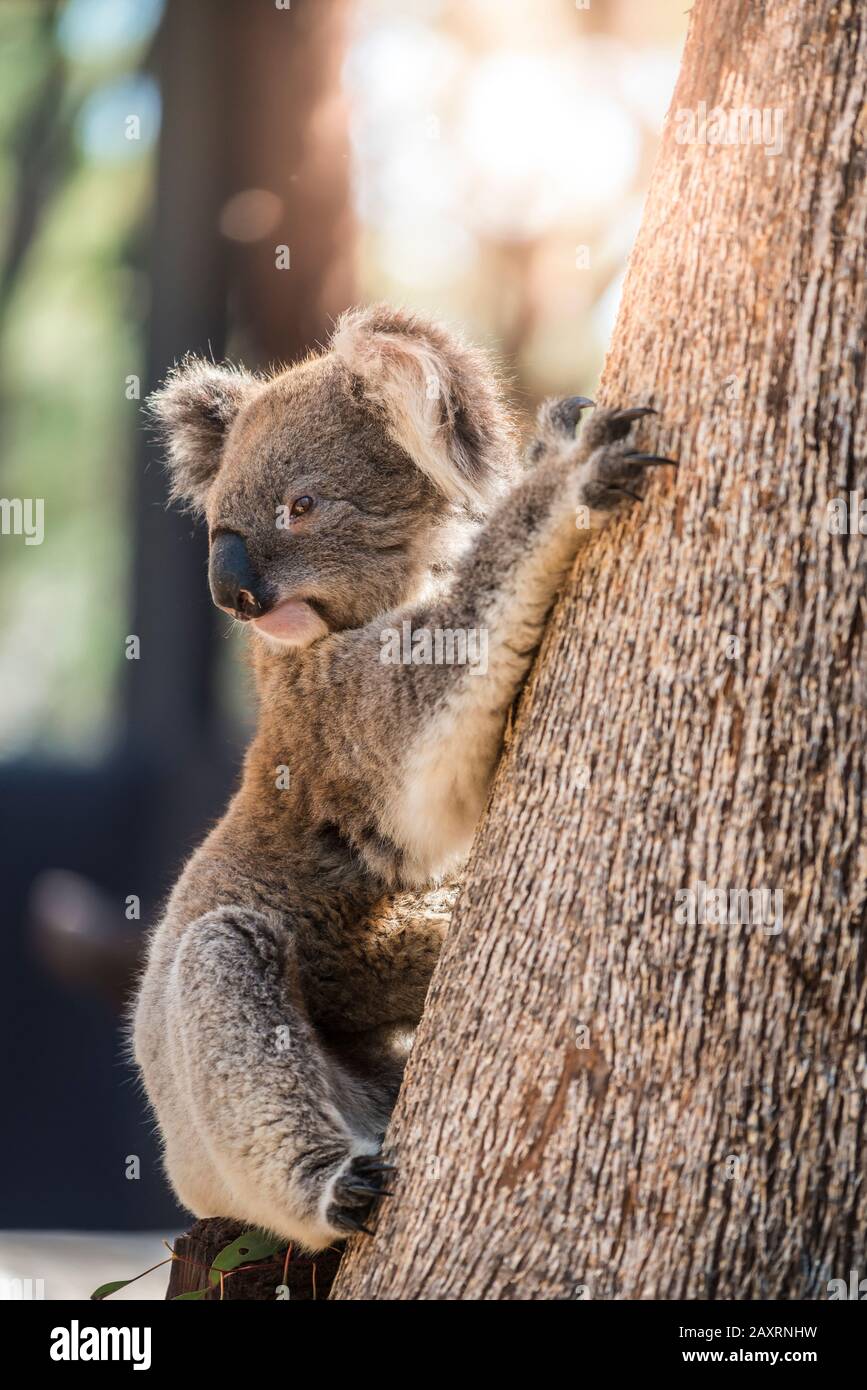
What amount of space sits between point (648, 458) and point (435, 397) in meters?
0.86

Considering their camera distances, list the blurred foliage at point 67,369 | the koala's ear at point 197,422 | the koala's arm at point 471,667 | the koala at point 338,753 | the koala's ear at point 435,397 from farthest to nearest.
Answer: the blurred foliage at point 67,369 → the koala's ear at point 197,422 → the koala's ear at point 435,397 → the koala at point 338,753 → the koala's arm at point 471,667

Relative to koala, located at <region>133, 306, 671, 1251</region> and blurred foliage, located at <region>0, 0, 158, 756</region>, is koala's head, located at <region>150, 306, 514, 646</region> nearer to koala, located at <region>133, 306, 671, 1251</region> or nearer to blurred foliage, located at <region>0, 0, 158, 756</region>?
koala, located at <region>133, 306, 671, 1251</region>

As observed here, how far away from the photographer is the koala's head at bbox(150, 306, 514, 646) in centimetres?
278

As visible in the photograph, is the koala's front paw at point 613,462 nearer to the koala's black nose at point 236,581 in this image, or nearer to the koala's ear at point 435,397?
the koala's ear at point 435,397

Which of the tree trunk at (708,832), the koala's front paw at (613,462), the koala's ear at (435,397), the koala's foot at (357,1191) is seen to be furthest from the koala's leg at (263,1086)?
the koala's front paw at (613,462)

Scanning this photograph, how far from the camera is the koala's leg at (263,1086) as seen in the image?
2.37m

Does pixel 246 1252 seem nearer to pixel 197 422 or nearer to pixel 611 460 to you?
pixel 611 460

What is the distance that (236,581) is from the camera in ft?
8.98

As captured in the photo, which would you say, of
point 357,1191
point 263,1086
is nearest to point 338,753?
point 263,1086

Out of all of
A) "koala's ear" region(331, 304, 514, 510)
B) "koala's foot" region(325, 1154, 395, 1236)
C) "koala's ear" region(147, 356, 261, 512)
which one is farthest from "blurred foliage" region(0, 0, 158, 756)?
"koala's foot" region(325, 1154, 395, 1236)

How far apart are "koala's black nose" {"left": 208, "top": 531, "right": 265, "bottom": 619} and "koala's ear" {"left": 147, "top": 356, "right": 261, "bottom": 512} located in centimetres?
57
